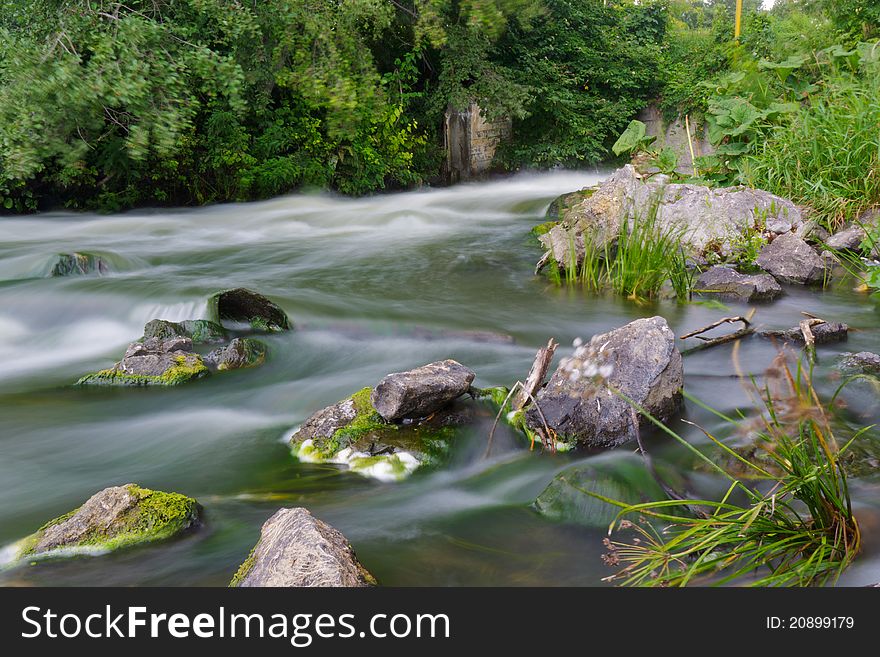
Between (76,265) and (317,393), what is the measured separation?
13.6 feet

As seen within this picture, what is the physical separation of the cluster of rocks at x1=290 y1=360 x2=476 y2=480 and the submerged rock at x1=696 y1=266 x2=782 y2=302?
11.7 ft

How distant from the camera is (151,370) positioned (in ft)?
16.8

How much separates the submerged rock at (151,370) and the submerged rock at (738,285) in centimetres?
423

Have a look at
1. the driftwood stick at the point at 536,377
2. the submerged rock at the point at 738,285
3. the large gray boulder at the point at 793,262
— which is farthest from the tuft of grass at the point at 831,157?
the driftwood stick at the point at 536,377

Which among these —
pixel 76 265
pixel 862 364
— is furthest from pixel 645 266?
pixel 76 265

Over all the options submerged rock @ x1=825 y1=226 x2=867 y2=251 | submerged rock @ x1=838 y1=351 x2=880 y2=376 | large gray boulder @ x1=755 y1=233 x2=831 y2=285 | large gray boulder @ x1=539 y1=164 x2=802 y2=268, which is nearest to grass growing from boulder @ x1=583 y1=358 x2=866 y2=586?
submerged rock @ x1=838 y1=351 x2=880 y2=376

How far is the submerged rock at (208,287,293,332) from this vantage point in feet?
20.3

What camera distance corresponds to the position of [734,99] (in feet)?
32.9

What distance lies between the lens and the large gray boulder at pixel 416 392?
3852 millimetres

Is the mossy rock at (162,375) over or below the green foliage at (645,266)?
below

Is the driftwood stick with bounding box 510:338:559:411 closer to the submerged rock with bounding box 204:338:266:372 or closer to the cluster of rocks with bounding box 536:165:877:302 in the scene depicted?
the submerged rock with bounding box 204:338:266:372

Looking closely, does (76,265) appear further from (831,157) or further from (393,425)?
(831,157)

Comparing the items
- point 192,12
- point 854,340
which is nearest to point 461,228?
point 192,12

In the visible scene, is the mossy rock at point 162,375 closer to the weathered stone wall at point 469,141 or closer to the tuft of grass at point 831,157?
the tuft of grass at point 831,157
